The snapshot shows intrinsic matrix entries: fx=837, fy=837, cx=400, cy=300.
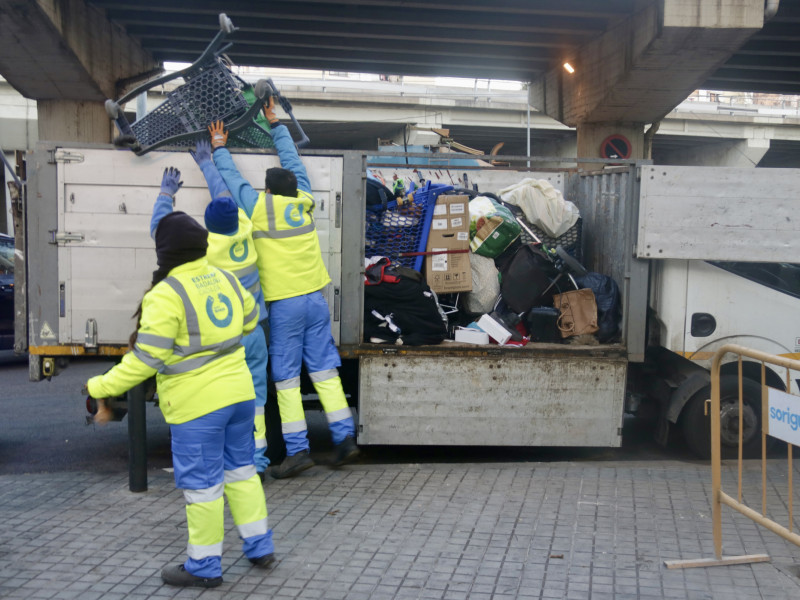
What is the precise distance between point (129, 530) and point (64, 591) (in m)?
0.89

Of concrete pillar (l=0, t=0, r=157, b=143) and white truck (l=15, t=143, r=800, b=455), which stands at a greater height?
concrete pillar (l=0, t=0, r=157, b=143)

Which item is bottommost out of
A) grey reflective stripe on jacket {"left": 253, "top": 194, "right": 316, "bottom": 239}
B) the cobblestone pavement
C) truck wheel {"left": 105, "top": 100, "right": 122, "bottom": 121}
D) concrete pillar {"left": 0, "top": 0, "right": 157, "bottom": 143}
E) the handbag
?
the cobblestone pavement

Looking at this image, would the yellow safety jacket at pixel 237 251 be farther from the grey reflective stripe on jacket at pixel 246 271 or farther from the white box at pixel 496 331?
the white box at pixel 496 331

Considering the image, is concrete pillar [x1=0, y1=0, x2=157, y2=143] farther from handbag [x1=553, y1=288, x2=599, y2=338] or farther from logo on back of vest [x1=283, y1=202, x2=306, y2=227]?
handbag [x1=553, y1=288, x2=599, y2=338]

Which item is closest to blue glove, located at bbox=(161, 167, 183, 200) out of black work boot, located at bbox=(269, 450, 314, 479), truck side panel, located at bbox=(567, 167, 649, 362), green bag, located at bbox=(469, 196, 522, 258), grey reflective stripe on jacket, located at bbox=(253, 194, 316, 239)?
grey reflective stripe on jacket, located at bbox=(253, 194, 316, 239)

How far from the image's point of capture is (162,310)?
13.2ft

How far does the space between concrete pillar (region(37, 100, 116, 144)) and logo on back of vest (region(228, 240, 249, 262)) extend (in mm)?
8989

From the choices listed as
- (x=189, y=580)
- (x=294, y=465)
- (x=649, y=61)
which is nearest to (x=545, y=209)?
(x=294, y=465)

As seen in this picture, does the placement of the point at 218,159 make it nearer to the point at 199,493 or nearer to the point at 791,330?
the point at 199,493

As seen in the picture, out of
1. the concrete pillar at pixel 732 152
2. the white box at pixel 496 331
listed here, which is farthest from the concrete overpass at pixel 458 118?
the white box at pixel 496 331

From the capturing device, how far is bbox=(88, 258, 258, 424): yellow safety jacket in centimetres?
403

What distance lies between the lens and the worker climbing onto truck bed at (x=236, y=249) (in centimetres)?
545

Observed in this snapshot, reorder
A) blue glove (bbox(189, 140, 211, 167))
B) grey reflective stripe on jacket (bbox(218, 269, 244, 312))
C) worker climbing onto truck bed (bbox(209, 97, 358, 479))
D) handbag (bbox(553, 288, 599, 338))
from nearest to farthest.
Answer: grey reflective stripe on jacket (bbox(218, 269, 244, 312)) → worker climbing onto truck bed (bbox(209, 97, 358, 479)) → blue glove (bbox(189, 140, 211, 167)) → handbag (bbox(553, 288, 599, 338))

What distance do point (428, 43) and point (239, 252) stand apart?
10.3 m
